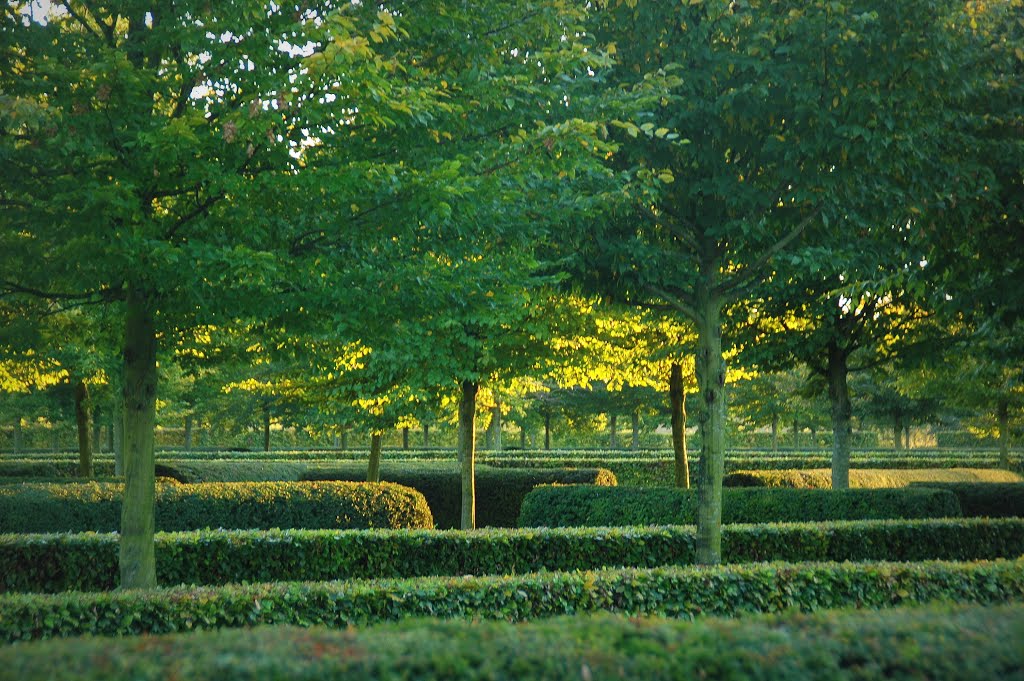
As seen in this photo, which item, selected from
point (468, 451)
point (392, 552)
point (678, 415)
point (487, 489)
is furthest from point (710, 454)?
point (487, 489)

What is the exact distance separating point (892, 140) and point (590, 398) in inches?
1217

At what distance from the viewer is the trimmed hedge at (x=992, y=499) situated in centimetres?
1662

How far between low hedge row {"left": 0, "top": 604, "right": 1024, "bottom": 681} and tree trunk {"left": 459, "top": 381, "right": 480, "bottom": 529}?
426 inches

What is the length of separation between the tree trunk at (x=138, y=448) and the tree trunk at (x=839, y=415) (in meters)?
12.0

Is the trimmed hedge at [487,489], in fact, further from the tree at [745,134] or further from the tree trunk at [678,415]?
the tree at [745,134]

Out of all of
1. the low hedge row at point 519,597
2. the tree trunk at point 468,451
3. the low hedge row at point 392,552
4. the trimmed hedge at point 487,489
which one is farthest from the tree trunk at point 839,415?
the low hedge row at point 519,597

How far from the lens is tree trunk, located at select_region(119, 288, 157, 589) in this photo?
766cm

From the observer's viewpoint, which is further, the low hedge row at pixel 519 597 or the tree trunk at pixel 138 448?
the tree trunk at pixel 138 448

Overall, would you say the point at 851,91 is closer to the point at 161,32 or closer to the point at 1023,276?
the point at 1023,276

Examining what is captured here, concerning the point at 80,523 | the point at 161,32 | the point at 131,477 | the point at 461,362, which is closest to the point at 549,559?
the point at 131,477

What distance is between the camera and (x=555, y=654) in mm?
3514

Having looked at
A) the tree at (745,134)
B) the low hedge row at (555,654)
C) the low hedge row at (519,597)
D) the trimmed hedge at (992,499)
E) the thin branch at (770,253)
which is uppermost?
the tree at (745,134)

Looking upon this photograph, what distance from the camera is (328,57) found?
594 centimetres

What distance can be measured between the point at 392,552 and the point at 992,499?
1309cm
